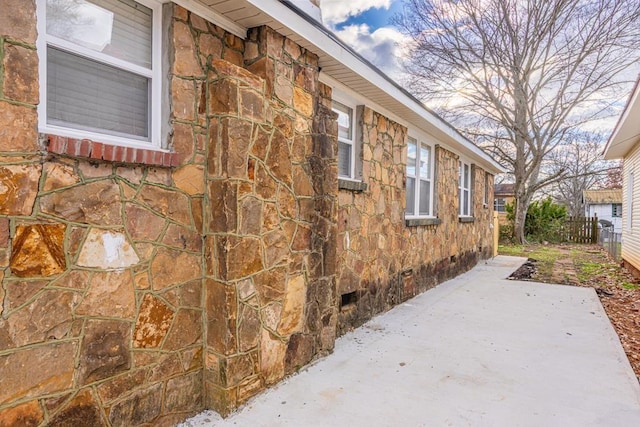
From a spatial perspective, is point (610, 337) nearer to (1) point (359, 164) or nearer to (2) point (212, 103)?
(1) point (359, 164)

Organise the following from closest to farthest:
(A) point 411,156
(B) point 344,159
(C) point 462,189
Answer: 1. (B) point 344,159
2. (A) point 411,156
3. (C) point 462,189

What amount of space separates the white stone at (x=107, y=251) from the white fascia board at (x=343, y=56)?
190 cm

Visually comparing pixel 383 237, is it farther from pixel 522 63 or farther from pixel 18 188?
pixel 522 63

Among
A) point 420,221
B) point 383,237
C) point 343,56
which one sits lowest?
point 383,237

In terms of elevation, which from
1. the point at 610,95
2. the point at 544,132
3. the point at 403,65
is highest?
the point at 403,65

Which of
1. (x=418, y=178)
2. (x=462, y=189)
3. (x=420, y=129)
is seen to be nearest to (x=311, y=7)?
(x=420, y=129)

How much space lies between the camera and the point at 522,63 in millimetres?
16906

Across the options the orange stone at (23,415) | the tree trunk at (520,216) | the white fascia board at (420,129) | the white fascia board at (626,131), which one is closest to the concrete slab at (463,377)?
the orange stone at (23,415)

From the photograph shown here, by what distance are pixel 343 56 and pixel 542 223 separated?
1997cm

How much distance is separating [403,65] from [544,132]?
709 centimetres

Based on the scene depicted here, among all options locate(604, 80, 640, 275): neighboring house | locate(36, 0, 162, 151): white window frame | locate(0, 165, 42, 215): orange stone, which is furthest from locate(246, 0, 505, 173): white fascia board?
locate(604, 80, 640, 275): neighboring house

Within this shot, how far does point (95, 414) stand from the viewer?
2416 mm

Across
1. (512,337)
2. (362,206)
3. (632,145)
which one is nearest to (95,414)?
(362,206)

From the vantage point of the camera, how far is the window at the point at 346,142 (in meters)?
5.16
